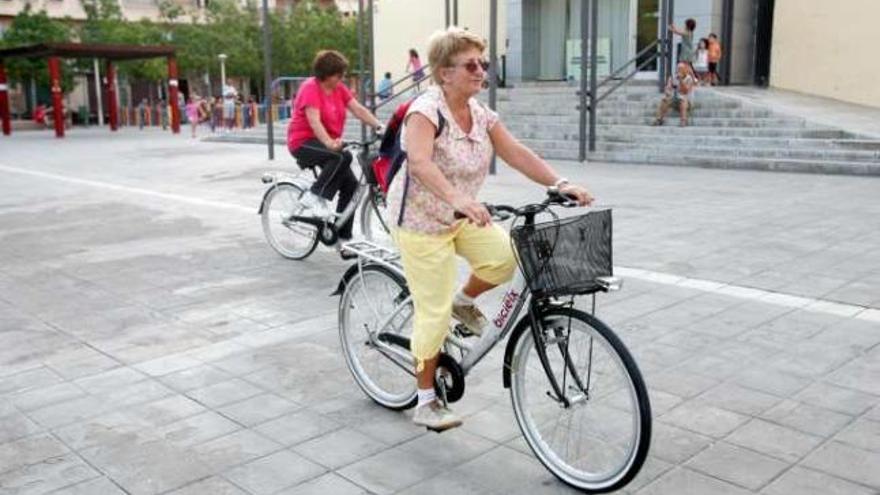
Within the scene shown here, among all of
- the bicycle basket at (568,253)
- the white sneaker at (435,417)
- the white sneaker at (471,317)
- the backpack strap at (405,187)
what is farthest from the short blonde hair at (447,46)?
the white sneaker at (435,417)

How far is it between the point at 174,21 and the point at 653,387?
163 feet

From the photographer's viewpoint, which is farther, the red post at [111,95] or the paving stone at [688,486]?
the red post at [111,95]

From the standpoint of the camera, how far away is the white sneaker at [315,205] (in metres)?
7.20

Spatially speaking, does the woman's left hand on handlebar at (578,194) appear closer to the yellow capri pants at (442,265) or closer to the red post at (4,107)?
the yellow capri pants at (442,265)

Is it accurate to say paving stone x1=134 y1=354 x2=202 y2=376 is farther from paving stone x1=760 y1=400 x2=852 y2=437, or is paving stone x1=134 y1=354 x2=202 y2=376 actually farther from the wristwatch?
paving stone x1=760 y1=400 x2=852 y2=437

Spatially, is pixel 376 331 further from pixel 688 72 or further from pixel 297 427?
pixel 688 72

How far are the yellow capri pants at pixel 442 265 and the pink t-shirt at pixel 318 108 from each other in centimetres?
363

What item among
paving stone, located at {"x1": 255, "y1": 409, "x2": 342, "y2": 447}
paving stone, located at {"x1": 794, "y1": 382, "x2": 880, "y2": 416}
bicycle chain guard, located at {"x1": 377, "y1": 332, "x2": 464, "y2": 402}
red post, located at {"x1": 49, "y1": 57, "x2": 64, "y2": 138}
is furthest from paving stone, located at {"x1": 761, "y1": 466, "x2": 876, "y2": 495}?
red post, located at {"x1": 49, "y1": 57, "x2": 64, "y2": 138}

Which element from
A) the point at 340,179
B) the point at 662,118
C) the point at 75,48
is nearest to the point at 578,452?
the point at 340,179

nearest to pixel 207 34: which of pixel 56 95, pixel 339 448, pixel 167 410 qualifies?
pixel 56 95

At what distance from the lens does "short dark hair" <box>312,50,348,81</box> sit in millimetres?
6758

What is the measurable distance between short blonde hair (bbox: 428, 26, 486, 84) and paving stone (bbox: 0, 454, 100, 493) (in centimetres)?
210

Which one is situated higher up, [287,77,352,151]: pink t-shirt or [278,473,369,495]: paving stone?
[287,77,352,151]: pink t-shirt

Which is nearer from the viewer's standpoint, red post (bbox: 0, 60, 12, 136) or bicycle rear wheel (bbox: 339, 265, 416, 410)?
bicycle rear wheel (bbox: 339, 265, 416, 410)
